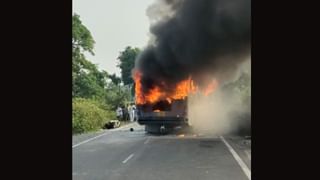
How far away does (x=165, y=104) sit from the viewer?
24453 millimetres

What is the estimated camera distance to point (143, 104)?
24.6m

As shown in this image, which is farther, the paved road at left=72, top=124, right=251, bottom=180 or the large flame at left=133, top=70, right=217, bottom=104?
the large flame at left=133, top=70, right=217, bottom=104

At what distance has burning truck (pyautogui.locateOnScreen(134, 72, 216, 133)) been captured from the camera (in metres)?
24.3

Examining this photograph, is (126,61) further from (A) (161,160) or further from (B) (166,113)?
(A) (161,160)

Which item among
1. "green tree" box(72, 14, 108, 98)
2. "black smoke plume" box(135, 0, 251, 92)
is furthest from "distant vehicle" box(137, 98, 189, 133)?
"green tree" box(72, 14, 108, 98)

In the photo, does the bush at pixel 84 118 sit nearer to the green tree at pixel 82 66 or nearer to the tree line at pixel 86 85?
the tree line at pixel 86 85

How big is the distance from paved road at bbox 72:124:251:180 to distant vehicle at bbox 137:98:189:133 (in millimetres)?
3619

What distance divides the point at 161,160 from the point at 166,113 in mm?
9825

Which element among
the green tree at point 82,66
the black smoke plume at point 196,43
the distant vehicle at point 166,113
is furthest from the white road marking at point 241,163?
the green tree at point 82,66

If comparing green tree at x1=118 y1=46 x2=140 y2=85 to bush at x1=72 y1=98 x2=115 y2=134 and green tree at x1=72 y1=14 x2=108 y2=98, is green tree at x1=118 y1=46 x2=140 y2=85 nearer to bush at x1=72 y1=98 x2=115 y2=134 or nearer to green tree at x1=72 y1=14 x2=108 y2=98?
green tree at x1=72 y1=14 x2=108 y2=98

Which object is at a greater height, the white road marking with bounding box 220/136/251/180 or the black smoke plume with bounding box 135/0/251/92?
the black smoke plume with bounding box 135/0/251/92
